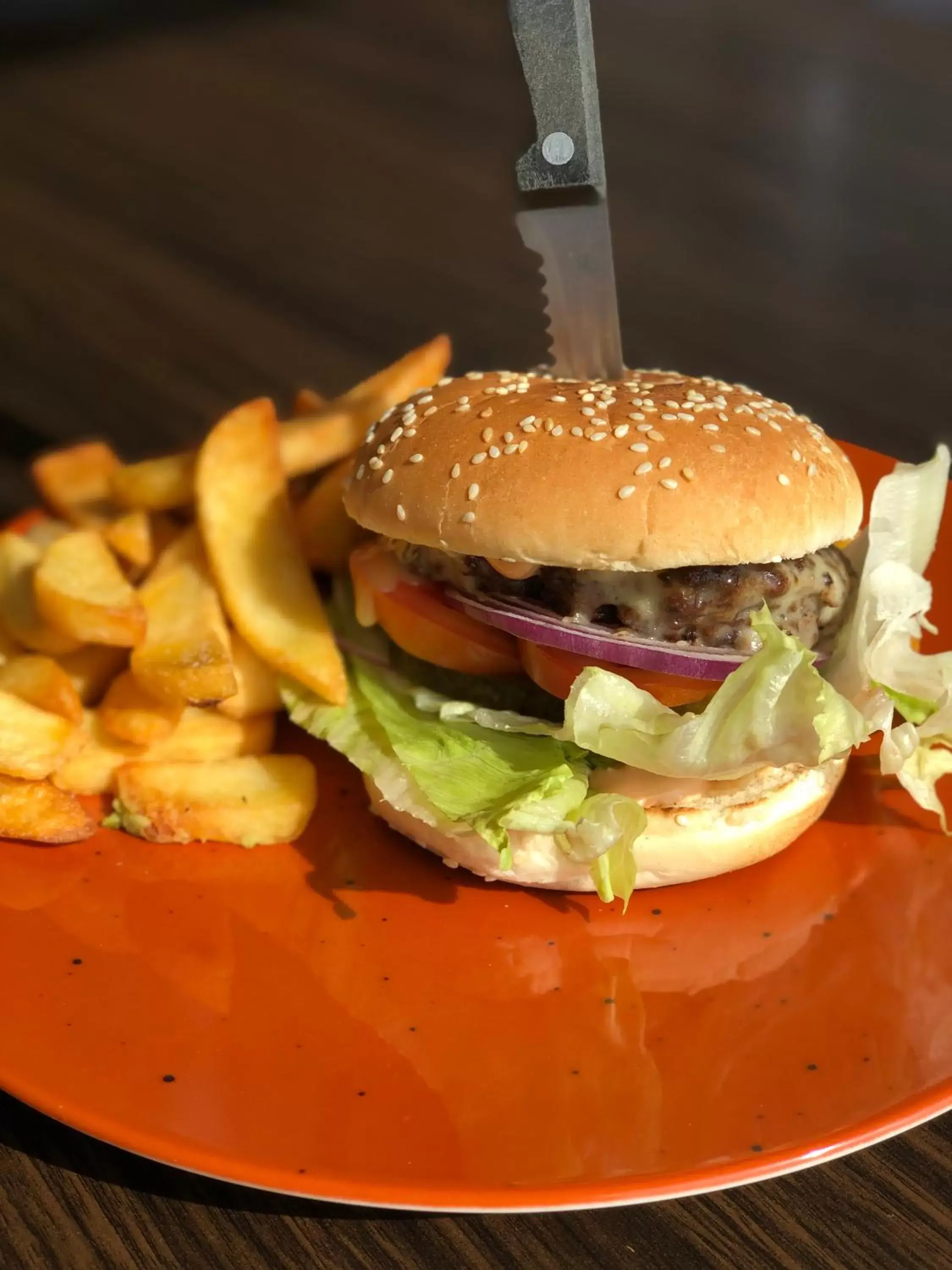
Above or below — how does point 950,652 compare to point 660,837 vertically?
above

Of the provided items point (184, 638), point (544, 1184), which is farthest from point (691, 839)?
point (184, 638)

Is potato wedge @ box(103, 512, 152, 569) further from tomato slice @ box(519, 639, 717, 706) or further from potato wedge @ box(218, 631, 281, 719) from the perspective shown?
tomato slice @ box(519, 639, 717, 706)

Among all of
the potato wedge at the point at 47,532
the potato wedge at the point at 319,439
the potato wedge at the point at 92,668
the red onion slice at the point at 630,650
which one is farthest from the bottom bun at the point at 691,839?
the potato wedge at the point at 47,532

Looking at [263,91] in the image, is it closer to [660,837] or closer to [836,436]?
[836,436]

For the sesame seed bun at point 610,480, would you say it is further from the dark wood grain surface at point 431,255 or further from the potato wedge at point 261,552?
the dark wood grain surface at point 431,255

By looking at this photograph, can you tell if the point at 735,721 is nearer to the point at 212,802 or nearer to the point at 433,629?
the point at 433,629

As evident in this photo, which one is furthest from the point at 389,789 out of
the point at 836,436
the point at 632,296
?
the point at 632,296

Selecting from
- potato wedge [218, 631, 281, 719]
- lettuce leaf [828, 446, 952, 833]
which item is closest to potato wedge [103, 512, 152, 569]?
potato wedge [218, 631, 281, 719]
